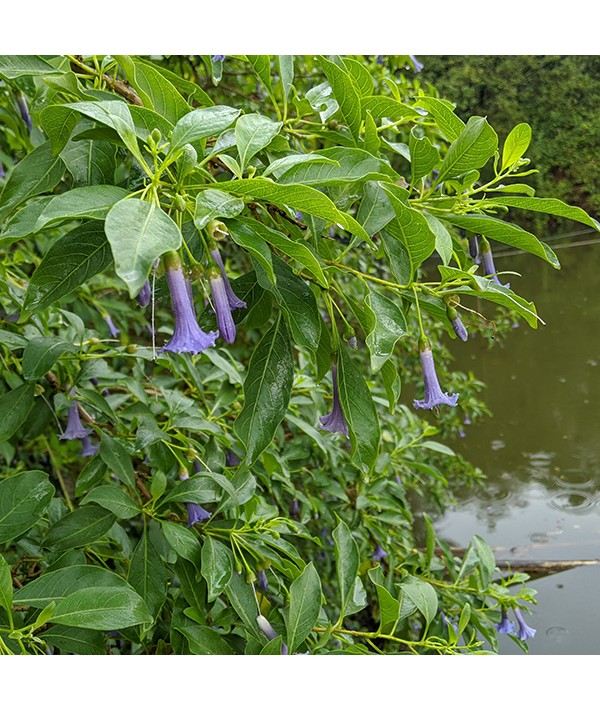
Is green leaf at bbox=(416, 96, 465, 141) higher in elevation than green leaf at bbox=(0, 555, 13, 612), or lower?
higher

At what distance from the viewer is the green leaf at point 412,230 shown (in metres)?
0.40

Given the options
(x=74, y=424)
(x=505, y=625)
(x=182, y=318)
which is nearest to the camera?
(x=182, y=318)

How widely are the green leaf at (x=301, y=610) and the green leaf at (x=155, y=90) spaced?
31 centimetres

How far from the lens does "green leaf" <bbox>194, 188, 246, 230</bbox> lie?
12.3 inches

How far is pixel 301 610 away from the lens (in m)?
0.50

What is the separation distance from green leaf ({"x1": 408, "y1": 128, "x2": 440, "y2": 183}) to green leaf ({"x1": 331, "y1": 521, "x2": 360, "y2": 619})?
0.28 metres

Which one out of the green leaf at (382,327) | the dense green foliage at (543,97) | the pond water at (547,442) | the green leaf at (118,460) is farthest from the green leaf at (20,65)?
the dense green foliage at (543,97)

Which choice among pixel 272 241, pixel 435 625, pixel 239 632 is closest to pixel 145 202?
pixel 272 241

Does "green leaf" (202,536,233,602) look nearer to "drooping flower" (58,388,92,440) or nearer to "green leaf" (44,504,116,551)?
"green leaf" (44,504,116,551)

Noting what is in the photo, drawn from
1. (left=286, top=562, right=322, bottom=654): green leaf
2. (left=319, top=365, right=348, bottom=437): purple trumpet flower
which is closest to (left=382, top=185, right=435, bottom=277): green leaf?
(left=319, top=365, right=348, bottom=437): purple trumpet flower

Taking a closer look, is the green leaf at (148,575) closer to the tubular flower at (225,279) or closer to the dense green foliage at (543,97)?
the tubular flower at (225,279)

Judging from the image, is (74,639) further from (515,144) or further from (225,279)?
(515,144)

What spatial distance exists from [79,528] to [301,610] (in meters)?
0.21

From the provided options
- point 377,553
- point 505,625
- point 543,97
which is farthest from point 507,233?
point 543,97
